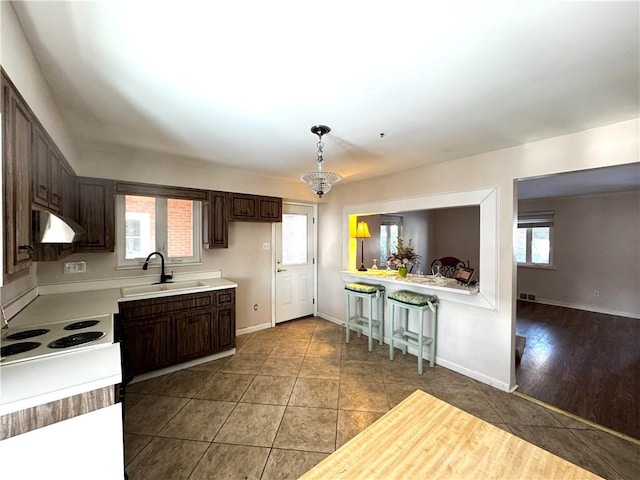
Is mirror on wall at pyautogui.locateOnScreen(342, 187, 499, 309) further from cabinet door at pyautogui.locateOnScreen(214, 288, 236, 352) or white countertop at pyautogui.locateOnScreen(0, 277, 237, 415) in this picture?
white countertop at pyautogui.locateOnScreen(0, 277, 237, 415)

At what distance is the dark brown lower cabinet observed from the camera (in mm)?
2589

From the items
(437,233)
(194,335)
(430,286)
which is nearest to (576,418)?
(430,286)

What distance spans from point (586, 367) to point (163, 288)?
5.10 meters

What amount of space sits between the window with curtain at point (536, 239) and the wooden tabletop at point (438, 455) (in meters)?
6.78

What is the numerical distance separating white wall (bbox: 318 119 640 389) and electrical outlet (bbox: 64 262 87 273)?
378cm

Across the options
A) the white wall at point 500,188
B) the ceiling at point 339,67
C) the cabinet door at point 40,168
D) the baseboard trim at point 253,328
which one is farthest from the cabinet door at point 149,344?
the white wall at point 500,188

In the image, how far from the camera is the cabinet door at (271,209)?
390 cm

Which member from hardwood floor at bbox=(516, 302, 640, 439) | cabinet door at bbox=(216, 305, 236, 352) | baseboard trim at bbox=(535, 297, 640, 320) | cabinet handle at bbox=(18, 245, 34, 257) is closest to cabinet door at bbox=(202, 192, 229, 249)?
cabinet door at bbox=(216, 305, 236, 352)

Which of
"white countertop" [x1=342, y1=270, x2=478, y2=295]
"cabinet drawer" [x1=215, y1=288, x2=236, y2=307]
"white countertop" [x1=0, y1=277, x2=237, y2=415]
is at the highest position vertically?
"white countertop" [x1=342, y1=270, x2=478, y2=295]

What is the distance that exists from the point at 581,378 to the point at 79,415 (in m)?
4.28

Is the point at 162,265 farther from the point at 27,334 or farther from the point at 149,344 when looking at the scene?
the point at 27,334

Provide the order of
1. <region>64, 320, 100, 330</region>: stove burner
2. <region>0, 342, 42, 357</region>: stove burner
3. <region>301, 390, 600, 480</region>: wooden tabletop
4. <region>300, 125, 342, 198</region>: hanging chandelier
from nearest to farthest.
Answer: <region>301, 390, 600, 480</region>: wooden tabletop → <region>0, 342, 42, 357</region>: stove burner → <region>64, 320, 100, 330</region>: stove burner → <region>300, 125, 342, 198</region>: hanging chandelier

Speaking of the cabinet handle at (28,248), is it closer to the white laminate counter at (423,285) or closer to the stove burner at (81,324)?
the stove burner at (81,324)

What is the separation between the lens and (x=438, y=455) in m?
0.87
